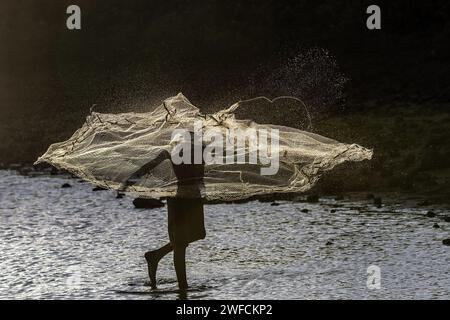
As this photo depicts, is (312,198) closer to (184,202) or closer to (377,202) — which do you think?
(377,202)

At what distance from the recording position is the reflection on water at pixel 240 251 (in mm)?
15953

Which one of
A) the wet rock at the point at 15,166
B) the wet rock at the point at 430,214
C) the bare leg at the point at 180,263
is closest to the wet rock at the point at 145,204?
the wet rock at the point at 430,214

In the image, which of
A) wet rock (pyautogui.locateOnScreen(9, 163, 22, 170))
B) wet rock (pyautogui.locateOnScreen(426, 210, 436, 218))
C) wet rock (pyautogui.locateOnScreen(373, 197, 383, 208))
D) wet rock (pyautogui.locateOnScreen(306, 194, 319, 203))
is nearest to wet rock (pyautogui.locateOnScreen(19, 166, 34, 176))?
wet rock (pyautogui.locateOnScreen(9, 163, 22, 170))

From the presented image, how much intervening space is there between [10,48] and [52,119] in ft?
78.9

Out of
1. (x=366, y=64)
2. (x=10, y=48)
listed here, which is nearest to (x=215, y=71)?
(x=366, y=64)

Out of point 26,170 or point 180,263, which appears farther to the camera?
point 26,170

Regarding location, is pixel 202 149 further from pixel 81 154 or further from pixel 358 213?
pixel 358 213

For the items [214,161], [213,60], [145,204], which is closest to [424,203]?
[145,204]

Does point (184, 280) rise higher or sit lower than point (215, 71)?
lower

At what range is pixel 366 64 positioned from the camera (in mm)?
62406

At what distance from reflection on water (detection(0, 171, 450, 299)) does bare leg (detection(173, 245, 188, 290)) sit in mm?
219

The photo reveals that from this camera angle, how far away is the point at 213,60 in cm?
6962

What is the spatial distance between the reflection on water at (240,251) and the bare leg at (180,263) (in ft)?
0.72

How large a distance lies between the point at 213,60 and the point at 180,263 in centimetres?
5481
